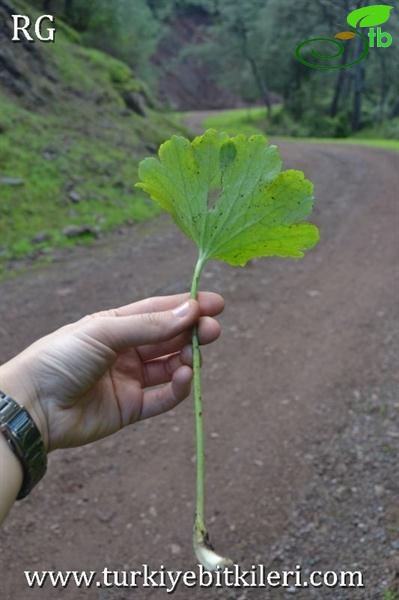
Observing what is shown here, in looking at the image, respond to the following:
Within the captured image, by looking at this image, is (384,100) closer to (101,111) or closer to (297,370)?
(101,111)

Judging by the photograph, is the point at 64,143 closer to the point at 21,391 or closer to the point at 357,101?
the point at 21,391

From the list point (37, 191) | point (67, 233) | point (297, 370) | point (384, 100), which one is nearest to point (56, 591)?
point (297, 370)

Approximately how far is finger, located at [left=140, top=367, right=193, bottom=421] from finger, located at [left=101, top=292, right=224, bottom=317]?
235 mm

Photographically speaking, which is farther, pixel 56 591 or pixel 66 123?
pixel 66 123

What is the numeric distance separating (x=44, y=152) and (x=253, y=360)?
6.23 meters

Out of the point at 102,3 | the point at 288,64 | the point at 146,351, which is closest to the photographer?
the point at 146,351

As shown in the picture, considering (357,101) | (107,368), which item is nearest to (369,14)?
(107,368)

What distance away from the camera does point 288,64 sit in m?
33.2

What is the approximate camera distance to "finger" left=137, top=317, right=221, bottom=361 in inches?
80.0

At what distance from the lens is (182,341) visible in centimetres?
239

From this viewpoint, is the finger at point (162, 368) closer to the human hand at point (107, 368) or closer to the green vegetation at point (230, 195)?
the human hand at point (107, 368)

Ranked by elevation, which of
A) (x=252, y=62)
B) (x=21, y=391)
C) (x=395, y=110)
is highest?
(x=21, y=391)

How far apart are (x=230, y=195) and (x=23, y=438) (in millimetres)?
998

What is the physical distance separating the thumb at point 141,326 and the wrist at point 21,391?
267 mm
